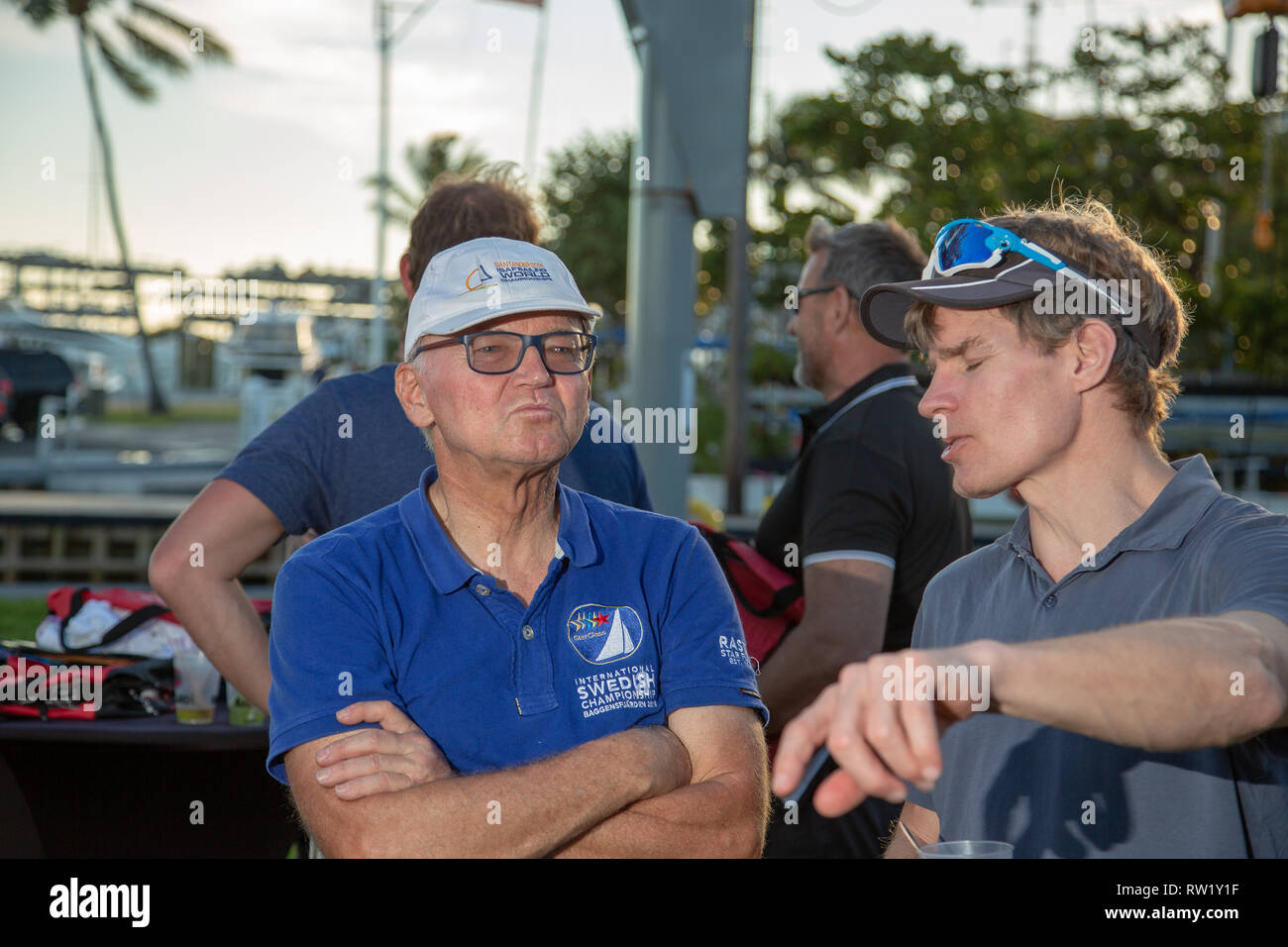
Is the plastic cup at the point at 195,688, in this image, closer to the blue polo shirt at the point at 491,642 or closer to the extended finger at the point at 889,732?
the blue polo shirt at the point at 491,642

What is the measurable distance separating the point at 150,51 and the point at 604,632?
129 ft

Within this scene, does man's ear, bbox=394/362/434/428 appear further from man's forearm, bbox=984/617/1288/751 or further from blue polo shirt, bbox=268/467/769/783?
man's forearm, bbox=984/617/1288/751

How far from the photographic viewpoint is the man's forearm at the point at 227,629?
3.24m

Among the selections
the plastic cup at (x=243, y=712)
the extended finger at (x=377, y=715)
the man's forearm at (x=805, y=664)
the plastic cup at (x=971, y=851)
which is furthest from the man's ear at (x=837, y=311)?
the plastic cup at (x=971, y=851)

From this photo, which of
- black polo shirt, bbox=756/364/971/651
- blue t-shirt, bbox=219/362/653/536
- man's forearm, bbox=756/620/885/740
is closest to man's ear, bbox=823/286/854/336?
black polo shirt, bbox=756/364/971/651

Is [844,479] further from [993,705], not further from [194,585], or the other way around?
[993,705]

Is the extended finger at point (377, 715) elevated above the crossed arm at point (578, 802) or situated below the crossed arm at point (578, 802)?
above

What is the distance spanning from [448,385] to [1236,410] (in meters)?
18.0

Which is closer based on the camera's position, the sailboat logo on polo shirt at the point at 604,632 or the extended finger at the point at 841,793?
the extended finger at the point at 841,793

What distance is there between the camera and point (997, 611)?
2182 millimetres

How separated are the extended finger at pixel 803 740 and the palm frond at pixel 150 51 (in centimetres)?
3932

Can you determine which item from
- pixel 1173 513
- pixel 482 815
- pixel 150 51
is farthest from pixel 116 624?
pixel 150 51

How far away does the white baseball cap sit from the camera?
2432mm
